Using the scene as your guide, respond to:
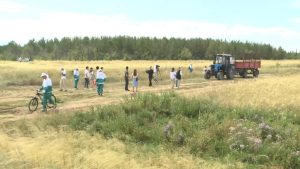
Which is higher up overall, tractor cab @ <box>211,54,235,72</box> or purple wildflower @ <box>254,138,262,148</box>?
tractor cab @ <box>211,54,235,72</box>

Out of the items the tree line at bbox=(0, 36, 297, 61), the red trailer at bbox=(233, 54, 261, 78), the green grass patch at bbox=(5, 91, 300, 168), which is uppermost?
the tree line at bbox=(0, 36, 297, 61)

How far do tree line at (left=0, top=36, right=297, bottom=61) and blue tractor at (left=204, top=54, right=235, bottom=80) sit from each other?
71.6m

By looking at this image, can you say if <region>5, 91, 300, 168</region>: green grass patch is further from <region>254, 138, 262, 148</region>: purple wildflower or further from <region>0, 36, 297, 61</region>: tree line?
<region>0, 36, 297, 61</region>: tree line

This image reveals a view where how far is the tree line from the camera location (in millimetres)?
103312

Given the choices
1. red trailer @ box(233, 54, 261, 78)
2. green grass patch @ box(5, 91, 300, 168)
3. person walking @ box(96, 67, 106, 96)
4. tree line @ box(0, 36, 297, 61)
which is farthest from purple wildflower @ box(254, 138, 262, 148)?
tree line @ box(0, 36, 297, 61)

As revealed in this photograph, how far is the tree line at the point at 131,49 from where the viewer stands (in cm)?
10331

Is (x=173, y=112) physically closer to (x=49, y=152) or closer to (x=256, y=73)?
(x=49, y=152)

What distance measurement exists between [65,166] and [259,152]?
4.17 m

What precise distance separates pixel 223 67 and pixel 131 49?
8148 cm

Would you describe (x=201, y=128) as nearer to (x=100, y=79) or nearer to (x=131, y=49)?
(x=100, y=79)

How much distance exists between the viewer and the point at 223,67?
93.9 feet

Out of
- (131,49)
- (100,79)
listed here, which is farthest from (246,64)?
(131,49)

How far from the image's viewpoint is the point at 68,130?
307 inches

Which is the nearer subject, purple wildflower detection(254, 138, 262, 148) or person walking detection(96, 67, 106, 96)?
purple wildflower detection(254, 138, 262, 148)
